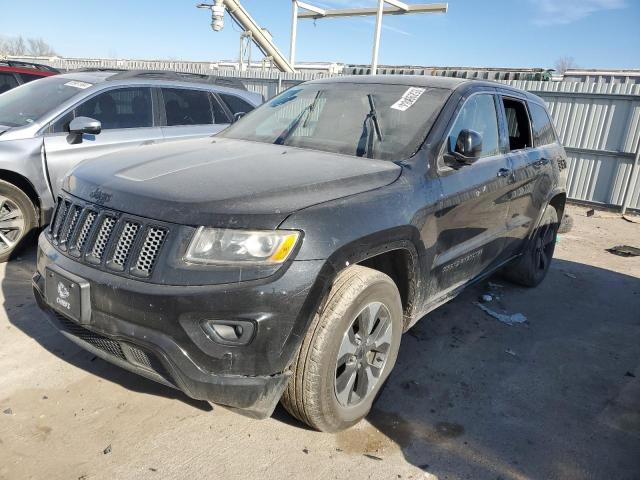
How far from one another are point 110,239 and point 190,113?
12.7 ft

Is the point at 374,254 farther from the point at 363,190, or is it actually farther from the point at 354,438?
the point at 354,438

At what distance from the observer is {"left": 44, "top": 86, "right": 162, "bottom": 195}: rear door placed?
4.68 metres

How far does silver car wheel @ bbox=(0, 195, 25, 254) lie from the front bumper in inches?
115

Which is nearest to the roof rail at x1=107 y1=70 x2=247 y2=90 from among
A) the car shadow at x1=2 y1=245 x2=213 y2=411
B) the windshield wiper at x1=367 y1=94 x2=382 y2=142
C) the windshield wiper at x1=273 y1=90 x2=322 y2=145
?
the car shadow at x1=2 y1=245 x2=213 y2=411

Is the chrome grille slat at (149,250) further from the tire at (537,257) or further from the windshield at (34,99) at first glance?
the tire at (537,257)

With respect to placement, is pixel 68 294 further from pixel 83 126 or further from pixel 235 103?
pixel 235 103

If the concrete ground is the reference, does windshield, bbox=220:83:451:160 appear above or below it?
above

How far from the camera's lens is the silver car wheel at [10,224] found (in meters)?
4.56

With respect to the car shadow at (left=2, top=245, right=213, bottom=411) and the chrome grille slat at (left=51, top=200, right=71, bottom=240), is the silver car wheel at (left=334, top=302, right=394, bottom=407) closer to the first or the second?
the car shadow at (left=2, top=245, right=213, bottom=411)

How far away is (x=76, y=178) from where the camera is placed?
8.93 feet

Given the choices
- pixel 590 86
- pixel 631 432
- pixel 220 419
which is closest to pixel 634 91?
pixel 590 86

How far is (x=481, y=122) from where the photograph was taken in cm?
370

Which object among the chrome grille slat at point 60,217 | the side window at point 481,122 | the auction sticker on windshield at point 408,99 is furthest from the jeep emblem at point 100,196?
the side window at point 481,122

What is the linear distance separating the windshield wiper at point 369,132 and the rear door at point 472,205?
430mm
